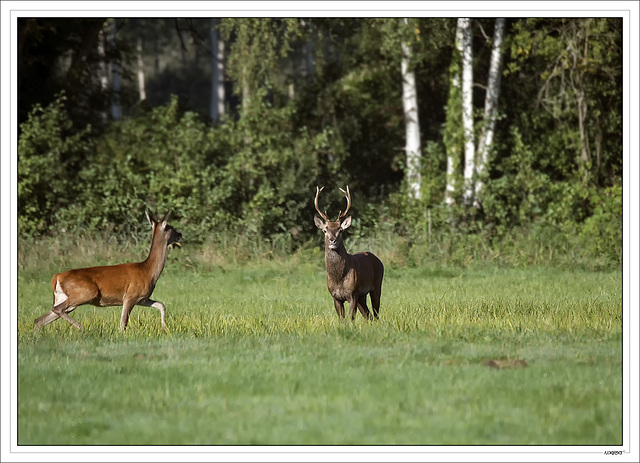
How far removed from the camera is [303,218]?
20656 millimetres

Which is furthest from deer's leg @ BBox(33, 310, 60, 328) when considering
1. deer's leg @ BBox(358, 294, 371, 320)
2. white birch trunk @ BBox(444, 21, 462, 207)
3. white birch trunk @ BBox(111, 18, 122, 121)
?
white birch trunk @ BBox(111, 18, 122, 121)

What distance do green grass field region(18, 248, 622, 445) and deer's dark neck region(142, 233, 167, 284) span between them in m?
0.64

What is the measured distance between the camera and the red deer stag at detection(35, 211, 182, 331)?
398 inches

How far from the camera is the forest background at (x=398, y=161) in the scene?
19172 millimetres

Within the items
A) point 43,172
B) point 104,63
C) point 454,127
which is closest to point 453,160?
point 454,127

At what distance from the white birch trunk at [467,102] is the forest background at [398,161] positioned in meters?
0.03

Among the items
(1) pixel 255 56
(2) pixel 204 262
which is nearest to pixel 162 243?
(2) pixel 204 262

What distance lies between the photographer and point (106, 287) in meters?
10.2

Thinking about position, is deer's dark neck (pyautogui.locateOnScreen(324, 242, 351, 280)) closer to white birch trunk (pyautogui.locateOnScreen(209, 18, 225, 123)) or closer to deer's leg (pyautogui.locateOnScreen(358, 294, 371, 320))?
deer's leg (pyautogui.locateOnScreen(358, 294, 371, 320))

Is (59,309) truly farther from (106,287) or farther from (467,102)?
(467,102)

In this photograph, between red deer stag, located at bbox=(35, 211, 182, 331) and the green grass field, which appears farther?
red deer stag, located at bbox=(35, 211, 182, 331)

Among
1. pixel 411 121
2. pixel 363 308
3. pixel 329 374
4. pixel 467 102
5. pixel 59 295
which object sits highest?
pixel 467 102

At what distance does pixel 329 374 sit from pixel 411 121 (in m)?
14.2

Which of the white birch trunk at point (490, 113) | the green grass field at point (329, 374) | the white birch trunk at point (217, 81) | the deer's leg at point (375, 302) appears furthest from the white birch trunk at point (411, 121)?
the white birch trunk at point (217, 81)
